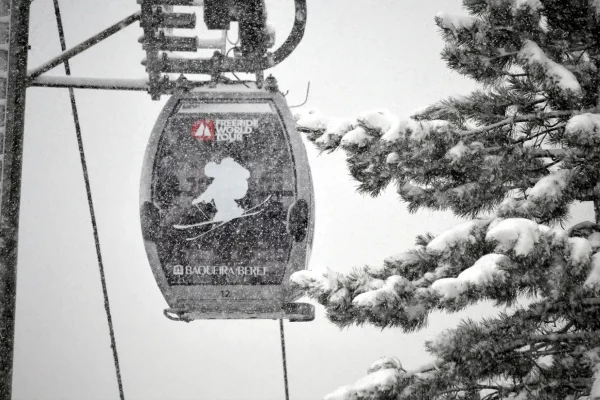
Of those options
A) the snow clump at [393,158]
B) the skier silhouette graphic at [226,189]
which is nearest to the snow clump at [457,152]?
the snow clump at [393,158]

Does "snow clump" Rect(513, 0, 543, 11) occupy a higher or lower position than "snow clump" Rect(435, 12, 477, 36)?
higher

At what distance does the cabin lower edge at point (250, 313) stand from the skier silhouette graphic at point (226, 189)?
51 cm

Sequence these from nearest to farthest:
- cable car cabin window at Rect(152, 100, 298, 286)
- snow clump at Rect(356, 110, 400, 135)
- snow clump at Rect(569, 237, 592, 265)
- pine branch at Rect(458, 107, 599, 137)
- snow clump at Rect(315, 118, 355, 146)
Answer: snow clump at Rect(569, 237, 592, 265)
snow clump at Rect(356, 110, 400, 135)
snow clump at Rect(315, 118, 355, 146)
pine branch at Rect(458, 107, 599, 137)
cable car cabin window at Rect(152, 100, 298, 286)

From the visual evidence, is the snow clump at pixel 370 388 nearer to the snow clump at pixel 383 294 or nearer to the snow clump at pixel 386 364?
the snow clump at pixel 386 364

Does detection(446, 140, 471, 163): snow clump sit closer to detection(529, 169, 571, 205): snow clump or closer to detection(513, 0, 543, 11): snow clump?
detection(529, 169, 571, 205): snow clump

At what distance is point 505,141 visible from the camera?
12.5 feet

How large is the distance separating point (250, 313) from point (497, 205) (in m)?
1.60

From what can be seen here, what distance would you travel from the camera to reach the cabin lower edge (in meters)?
4.73

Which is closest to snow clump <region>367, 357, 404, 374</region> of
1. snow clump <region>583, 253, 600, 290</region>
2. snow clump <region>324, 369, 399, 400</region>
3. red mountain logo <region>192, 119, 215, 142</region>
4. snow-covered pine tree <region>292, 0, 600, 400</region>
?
snow-covered pine tree <region>292, 0, 600, 400</region>

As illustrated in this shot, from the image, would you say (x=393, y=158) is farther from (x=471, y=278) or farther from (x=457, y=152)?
(x=471, y=278)

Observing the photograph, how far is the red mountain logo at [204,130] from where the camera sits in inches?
194

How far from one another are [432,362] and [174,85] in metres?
2.48

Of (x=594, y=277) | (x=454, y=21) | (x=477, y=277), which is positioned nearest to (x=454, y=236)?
(x=477, y=277)

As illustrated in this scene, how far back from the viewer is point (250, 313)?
15.6 ft
